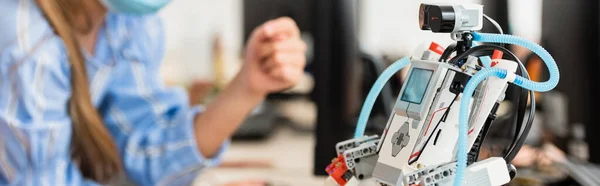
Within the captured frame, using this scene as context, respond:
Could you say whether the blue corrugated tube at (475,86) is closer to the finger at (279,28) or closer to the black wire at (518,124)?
the black wire at (518,124)

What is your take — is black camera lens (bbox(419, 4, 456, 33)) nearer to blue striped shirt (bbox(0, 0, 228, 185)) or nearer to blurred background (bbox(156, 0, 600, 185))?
blurred background (bbox(156, 0, 600, 185))

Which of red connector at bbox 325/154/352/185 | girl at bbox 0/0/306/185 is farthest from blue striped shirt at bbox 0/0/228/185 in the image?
red connector at bbox 325/154/352/185

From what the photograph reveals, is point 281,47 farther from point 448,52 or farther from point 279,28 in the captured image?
point 448,52

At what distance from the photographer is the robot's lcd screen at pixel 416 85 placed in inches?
13.4

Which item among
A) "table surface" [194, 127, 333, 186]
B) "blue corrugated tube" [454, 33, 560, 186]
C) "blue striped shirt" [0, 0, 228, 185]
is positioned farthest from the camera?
"table surface" [194, 127, 333, 186]

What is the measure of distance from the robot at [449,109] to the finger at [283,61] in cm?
31

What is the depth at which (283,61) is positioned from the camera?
0.66 m

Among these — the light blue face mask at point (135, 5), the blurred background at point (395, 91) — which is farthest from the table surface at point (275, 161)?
the light blue face mask at point (135, 5)

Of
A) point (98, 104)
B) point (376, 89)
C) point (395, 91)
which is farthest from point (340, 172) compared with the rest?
point (98, 104)

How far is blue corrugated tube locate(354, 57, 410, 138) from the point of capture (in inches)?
14.9

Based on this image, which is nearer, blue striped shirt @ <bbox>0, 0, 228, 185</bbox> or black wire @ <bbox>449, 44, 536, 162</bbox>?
black wire @ <bbox>449, 44, 536, 162</bbox>

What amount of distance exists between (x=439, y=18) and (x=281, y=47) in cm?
34

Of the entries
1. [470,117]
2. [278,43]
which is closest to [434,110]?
[470,117]

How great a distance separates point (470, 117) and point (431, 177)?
1.8 inches
